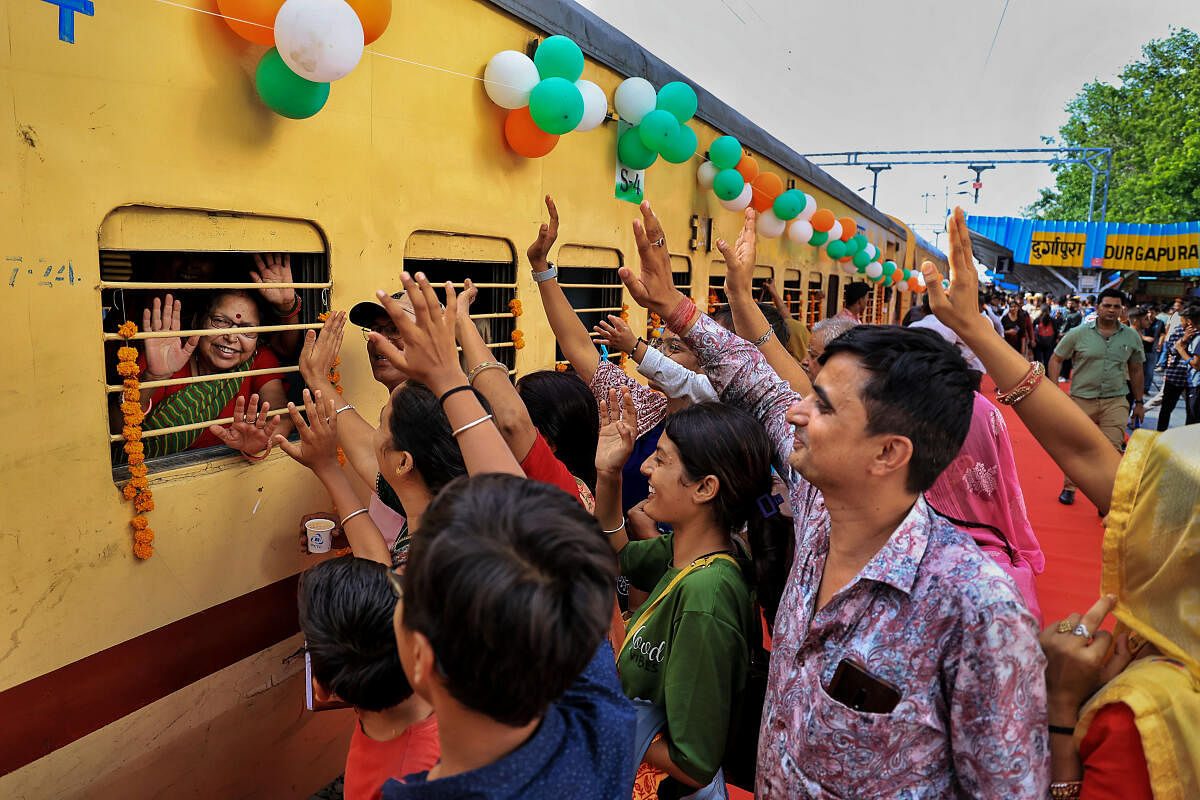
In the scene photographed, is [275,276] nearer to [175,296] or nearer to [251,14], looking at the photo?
[175,296]

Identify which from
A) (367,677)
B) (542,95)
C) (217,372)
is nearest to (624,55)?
(542,95)

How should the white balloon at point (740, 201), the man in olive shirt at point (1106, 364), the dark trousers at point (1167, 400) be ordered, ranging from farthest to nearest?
the dark trousers at point (1167, 400) < the man in olive shirt at point (1106, 364) < the white balloon at point (740, 201)

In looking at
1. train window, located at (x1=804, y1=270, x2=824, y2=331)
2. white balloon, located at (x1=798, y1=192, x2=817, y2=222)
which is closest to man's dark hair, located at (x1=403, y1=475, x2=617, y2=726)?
white balloon, located at (x1=798, y1=192, x2=817, y2=222)

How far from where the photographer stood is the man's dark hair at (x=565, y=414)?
2537mm

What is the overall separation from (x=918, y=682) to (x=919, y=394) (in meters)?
0.46

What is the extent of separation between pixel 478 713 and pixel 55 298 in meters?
1.61

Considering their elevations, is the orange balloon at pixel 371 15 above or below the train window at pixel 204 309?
above

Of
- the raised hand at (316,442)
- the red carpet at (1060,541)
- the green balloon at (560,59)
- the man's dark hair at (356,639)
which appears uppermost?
the green balloon at (560,59)

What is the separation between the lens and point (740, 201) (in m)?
5.84

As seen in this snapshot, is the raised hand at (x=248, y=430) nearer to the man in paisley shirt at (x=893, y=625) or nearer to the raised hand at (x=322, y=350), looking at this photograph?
the raised hand at (x=322, y=350)

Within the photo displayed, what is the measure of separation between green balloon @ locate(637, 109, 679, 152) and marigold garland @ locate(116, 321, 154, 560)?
2.99 m

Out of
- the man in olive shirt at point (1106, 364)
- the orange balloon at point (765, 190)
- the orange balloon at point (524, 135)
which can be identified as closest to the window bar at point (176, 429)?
the orange balloon at point (524, 135)

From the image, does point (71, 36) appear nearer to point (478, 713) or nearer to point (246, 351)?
point (246, 351)

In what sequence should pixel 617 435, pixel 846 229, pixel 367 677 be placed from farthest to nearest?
1. pixel 846 229
2. pixel 617 435
3. pixel 367 677
